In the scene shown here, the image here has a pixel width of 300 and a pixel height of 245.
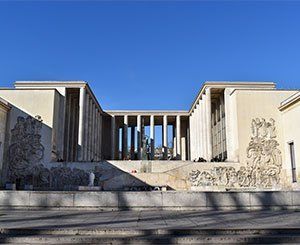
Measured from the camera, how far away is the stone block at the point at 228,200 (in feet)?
38.7

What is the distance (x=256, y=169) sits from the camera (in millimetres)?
29547

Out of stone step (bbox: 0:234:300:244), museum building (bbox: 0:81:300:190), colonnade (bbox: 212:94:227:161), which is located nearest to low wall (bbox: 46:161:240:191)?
museum building (bbox: 0:81:300:190)

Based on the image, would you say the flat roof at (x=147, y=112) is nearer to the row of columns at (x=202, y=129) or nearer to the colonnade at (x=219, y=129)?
the row of columns at (x=202, y=129)

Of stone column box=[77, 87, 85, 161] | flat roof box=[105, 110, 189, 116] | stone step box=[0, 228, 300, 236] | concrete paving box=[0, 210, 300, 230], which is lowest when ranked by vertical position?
stone step box=[0, 228, 300, 236]

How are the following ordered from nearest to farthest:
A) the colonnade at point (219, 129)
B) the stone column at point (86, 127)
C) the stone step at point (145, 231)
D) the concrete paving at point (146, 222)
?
the stone step at point (145, 231) < the concrete paving at point (146, 222) < the colonnade at point (219, 129) < the stone column at point (86, 127)

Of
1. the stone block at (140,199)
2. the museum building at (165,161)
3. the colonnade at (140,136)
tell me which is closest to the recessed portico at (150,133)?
the colonnade at (140,136)

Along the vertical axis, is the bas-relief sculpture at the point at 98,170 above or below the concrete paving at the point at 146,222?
above

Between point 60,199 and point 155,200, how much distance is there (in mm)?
3116

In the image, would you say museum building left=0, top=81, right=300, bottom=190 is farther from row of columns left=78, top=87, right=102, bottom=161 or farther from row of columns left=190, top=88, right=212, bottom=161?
row of columns left=190, top=88, right=212, bottom=161

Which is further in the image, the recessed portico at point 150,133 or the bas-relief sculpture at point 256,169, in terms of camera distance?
the recessed portico at point 150,133

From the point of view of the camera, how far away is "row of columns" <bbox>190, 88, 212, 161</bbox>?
116 feet

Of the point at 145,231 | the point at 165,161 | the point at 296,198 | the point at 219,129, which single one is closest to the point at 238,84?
the point at 219,129

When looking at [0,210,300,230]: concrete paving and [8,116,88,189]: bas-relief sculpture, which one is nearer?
[0,210,300,230]: concrete paving

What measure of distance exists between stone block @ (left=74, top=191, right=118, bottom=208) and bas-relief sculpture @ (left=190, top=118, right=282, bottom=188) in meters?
17.1
